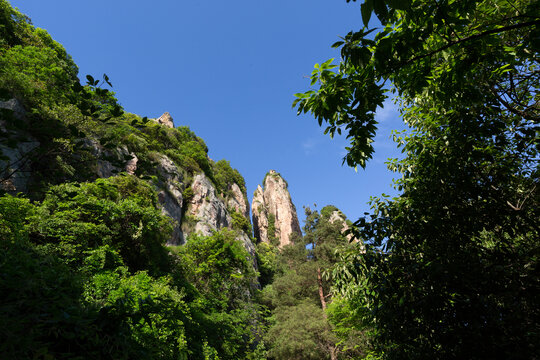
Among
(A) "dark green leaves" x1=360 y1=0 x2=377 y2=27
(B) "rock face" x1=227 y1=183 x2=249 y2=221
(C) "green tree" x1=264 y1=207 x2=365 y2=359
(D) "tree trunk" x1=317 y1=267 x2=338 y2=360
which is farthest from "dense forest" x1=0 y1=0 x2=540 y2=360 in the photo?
(B) "rock face" x1=227 y1=183 x2=249 y2=221

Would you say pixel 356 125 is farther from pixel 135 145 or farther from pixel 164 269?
pixel 135 145

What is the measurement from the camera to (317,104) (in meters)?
2.72

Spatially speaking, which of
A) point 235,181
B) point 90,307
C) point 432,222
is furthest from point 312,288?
point 235,181

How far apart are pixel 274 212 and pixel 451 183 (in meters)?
60.1

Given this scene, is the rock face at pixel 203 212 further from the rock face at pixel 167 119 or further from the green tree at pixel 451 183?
the rock face at pixel 167 119

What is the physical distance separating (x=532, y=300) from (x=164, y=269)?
36.1 feet

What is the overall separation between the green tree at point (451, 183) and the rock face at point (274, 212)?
5356 cm

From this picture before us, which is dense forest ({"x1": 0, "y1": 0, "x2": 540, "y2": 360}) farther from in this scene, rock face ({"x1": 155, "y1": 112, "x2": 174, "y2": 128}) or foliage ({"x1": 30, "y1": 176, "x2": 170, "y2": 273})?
rock face ({"x1": 155, "y1": 112, "x2": 174, "y2": 128})

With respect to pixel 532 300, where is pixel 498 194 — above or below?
above

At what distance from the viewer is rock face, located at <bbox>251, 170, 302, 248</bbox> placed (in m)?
58.4

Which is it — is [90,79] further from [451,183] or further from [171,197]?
[171,197]

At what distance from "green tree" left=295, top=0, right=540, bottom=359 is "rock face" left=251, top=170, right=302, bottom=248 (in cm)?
5356

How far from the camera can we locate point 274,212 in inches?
2480

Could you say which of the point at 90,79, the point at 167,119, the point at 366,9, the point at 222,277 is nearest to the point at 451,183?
the point at 366,9
